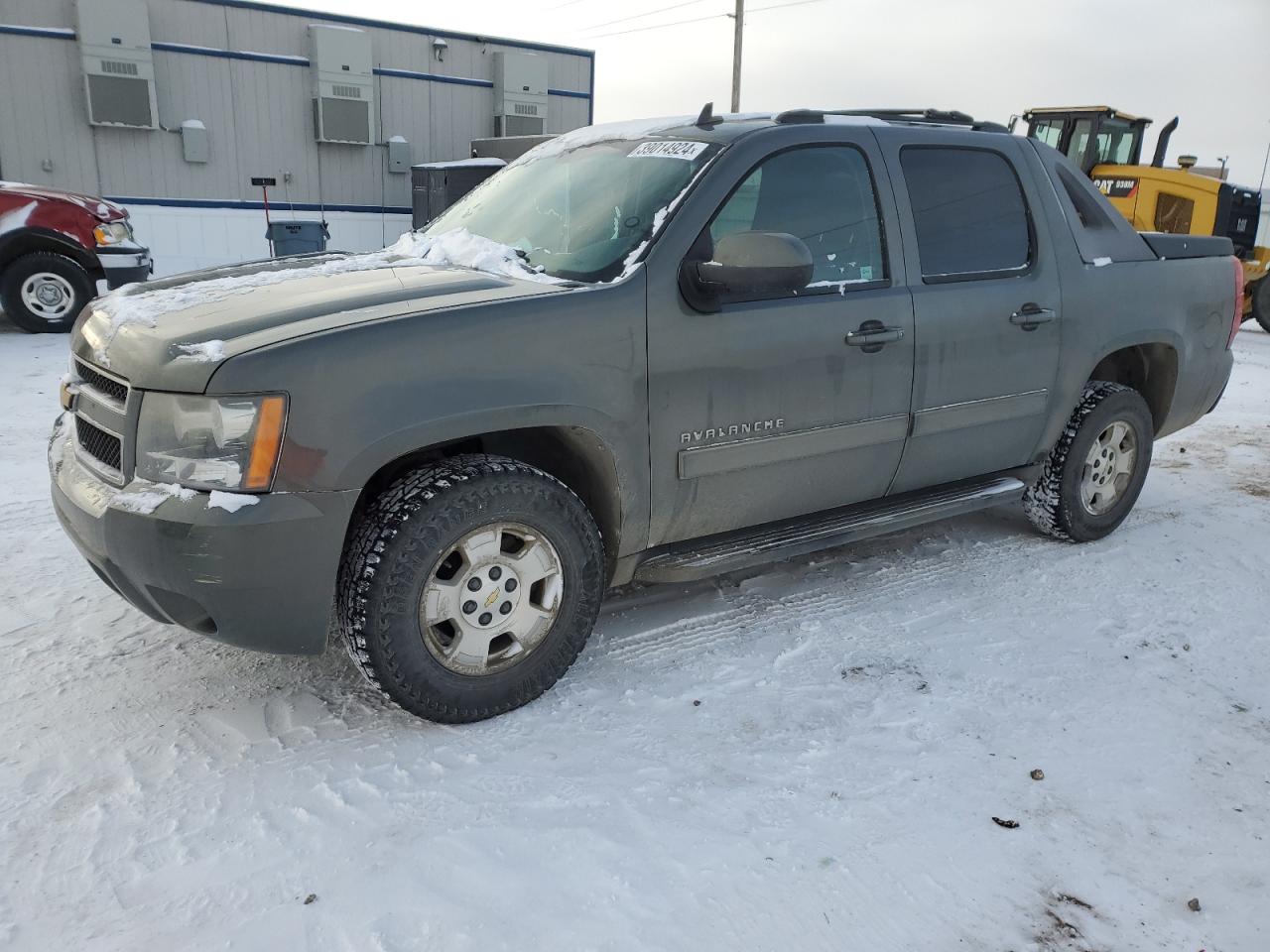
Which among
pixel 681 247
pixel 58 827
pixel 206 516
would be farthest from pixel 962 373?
pixel 58 827

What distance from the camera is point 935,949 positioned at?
215 cm

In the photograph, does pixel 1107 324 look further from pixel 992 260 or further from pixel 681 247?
pixel 681 247

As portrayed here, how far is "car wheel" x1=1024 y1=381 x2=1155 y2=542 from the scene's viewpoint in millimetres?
4473

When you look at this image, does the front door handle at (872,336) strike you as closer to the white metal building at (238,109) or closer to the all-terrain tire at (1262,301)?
the all-terrain tire at (1262,301)

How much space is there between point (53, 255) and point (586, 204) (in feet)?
26.8

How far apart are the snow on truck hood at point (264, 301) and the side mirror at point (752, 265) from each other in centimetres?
45

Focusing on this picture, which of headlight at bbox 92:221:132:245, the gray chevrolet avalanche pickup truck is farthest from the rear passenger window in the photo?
headlight at bbox 92:221:132:245

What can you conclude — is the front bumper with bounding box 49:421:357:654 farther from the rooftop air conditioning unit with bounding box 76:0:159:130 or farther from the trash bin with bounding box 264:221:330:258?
the rooftop air conditioning unit with bounding box 76:0:159:130

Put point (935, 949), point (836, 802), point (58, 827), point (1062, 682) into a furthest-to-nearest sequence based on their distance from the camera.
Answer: point (1062, 682) → point (836, 802) → point (58, 827) → point (935, 949)

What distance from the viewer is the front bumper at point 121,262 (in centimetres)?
948

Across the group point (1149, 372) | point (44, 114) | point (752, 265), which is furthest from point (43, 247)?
point (1149, 372)

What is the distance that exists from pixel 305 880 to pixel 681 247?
2.13 meters

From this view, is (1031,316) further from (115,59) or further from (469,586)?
(115,59)

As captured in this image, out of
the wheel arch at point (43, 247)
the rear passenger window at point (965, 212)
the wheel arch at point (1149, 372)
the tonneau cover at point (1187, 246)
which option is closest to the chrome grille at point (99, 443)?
the rear passenger window at point (965, 212)
